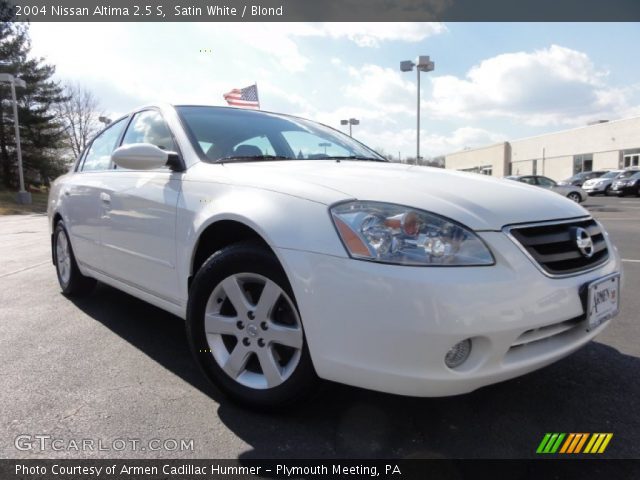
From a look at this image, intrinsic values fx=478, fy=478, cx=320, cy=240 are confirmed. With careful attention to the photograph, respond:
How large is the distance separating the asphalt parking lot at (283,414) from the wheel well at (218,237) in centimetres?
68

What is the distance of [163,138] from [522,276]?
2.26 meters

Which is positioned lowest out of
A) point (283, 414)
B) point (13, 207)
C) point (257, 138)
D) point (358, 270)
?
point (13, 207)

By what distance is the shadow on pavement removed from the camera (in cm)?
192

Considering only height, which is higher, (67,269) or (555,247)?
(555,247)

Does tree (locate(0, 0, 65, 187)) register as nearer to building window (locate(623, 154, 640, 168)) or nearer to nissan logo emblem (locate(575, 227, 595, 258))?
nissan logo emblem (locate(575, 227, 595, 258))

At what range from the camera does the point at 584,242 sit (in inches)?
81.8

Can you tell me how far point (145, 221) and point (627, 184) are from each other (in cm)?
2700

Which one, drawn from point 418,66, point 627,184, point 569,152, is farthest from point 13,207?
point 569,152

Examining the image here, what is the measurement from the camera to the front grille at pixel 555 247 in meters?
1.87

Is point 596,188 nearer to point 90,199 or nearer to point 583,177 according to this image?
point 583,177

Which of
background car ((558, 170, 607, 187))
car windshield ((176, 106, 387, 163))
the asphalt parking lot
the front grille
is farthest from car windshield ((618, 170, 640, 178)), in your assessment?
the front grille

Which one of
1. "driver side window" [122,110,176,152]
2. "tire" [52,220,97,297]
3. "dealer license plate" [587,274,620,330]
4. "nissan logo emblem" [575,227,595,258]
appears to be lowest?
"tire" [52,220,97,297]

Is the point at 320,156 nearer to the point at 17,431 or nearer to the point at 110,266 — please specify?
the point at 110,266

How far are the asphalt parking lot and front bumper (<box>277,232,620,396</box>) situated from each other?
1.14 feet
